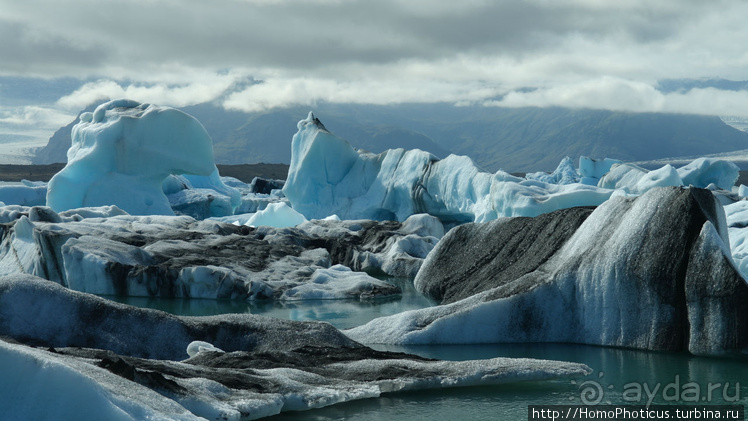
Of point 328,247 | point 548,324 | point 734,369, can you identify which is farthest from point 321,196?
point 734,369

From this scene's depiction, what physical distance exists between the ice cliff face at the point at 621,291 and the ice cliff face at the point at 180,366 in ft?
7.52

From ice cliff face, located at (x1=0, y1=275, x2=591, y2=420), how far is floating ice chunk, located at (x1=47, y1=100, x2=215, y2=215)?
20193 mm

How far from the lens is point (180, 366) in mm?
7441

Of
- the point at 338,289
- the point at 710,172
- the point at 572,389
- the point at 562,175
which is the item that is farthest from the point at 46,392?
the point at 562,175

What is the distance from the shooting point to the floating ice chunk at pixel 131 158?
29516mm

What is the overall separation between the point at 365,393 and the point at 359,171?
28769 millimetres

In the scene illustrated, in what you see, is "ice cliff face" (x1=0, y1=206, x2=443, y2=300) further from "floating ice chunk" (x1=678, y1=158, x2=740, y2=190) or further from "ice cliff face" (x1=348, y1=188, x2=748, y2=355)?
"floating ice chunk" (x1=678, y1=158, x2=740, y2=190)

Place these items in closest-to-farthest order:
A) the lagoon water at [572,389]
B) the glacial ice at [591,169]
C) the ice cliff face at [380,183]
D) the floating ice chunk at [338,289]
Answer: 1. the lagoon water at [572,389]
2. the floating ice chunk at [338,289]
3. the ice cliff face at [380,183]
4. the glacial ice at [591,169]

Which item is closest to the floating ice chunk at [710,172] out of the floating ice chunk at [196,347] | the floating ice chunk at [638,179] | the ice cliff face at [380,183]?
the floating ice chunk at [638,179]

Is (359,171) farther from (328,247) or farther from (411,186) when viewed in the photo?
(328,247)

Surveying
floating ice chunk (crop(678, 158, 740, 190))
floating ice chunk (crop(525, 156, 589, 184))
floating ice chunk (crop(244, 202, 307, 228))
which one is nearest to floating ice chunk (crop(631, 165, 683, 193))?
floating ice chunk (crop(678, 158, 740, 190))

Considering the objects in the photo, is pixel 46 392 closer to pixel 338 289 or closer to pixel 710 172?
pixel 338 289

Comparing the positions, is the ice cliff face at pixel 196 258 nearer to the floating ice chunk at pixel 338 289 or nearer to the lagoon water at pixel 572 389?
the floating ice chunk at pixel 338 289

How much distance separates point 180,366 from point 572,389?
13.0 feet
